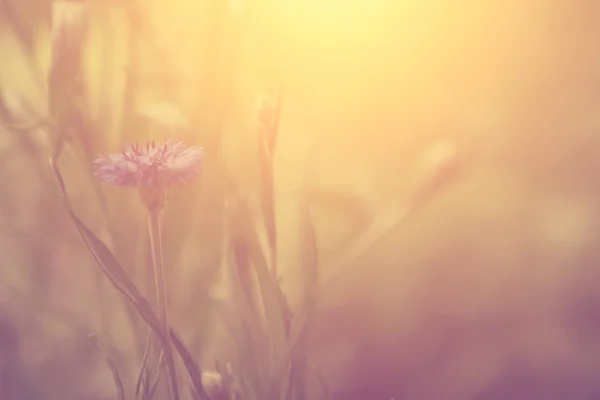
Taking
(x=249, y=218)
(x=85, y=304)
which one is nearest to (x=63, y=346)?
(x=85, y=304)

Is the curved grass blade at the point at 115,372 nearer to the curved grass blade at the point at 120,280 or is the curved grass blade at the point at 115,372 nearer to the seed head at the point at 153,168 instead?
the curved grass blade at the point at 120,280

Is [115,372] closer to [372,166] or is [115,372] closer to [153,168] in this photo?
[153,168]

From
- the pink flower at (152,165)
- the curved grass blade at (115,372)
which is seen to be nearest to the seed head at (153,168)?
the pink flower at (152,165)

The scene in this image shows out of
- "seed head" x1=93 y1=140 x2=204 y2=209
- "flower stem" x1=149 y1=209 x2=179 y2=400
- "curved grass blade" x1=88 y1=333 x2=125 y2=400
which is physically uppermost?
"seed head" x1=93 y1=140 x2=204 y2=209

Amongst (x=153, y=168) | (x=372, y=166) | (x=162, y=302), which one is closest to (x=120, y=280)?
(x=162, y=302)

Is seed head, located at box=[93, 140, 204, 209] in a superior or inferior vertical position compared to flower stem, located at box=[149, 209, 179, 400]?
superior

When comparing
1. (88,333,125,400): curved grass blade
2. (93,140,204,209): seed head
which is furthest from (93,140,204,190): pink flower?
(88,333,125,400): curved grass blade

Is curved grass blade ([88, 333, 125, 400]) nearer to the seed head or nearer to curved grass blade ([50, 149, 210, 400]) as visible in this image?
curved grass blade ([50, 149, 210, 400])
